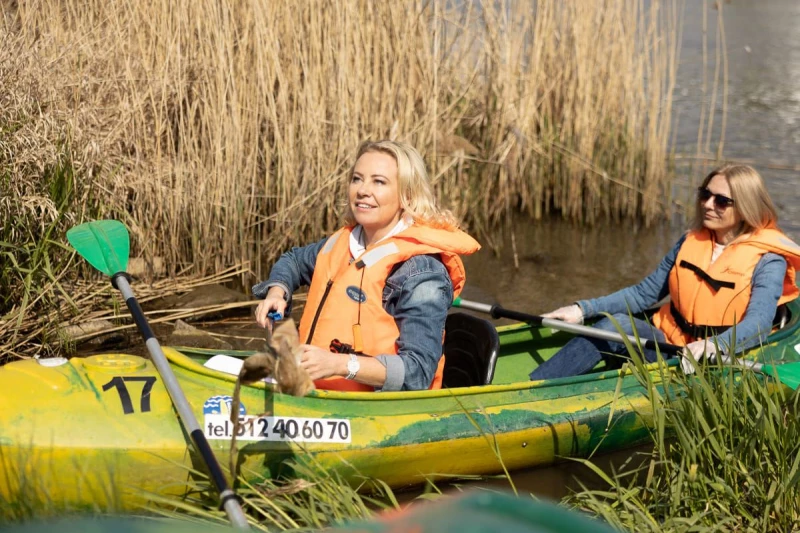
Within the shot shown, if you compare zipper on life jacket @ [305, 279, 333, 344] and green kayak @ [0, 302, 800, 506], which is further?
zipper on life jacket @ [305, 279, 333, 344]

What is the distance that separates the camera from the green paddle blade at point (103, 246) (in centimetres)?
370

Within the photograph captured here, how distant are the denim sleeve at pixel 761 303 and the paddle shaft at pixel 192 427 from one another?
208 centimetres

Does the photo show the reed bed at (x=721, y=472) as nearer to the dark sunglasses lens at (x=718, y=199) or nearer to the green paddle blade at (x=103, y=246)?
the dark sunglasses lens at (x=718, y=199)

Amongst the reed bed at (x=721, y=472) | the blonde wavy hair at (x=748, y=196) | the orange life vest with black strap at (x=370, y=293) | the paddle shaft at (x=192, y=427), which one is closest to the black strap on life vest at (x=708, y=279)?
the blonde wavy hair at (x=748, y=196)

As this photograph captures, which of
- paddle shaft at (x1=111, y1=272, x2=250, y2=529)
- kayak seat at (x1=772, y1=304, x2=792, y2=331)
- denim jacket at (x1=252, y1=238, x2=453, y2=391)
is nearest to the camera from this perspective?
paddle shaft at (x1=111, y1=272, x2=250, y2=529)

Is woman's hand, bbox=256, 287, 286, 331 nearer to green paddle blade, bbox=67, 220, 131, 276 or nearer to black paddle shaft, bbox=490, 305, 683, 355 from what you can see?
green paddle blade, bbox=67, 220, 131, 276

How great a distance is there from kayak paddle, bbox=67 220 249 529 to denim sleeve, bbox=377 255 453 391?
675 millimetres

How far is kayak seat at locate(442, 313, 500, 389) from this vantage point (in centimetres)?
367

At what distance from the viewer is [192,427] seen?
2.86 metres

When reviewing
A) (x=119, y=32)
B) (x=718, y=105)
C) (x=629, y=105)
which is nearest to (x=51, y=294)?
(x=119, y=32)

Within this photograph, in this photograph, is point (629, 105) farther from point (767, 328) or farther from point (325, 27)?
point (767, 328)

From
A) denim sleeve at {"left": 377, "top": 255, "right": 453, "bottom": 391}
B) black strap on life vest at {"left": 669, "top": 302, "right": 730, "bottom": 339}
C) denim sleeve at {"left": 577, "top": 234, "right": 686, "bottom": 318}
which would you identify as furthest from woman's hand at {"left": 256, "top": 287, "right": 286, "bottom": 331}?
black strap on life vest at {"left": 669, "top": 302, "right": 730, "bottom": 339}

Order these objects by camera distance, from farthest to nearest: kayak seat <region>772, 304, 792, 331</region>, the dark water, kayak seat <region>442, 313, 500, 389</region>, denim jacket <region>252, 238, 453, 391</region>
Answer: the dark water
kayak seat <region>772, 304, 792, 331</region>
kayak seat <region>442, 313, 500, 389</region>
denim jacket <region>252, 238, 453, 391</region>

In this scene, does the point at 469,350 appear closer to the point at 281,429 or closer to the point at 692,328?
the point at 281,429
